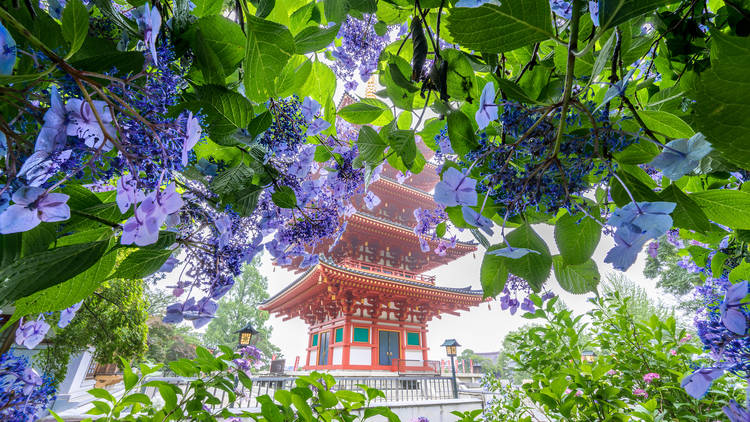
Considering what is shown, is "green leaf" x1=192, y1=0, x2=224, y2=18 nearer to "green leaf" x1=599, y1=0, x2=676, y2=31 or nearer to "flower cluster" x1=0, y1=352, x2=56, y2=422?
"green leaf" x1=599, y1=0, x2=676, y2=31

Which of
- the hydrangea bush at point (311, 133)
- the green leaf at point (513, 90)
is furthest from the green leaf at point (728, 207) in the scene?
the green leaf at point (513, 90)

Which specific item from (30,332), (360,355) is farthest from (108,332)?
(30,332)

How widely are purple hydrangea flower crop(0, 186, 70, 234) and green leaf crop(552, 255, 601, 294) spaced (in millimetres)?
780

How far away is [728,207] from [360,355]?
8.08 m

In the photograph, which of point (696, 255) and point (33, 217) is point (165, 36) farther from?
point (696, 255)

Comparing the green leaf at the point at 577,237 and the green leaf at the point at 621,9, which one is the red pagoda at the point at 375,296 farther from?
the green leaf at the point at 621,9

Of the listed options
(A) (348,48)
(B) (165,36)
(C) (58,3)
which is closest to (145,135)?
(B) (165,36)

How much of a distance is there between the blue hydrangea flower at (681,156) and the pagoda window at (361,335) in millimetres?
8009

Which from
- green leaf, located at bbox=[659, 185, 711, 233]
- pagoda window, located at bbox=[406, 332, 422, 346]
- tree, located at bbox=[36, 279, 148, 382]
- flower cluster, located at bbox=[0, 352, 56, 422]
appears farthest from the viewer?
pagoda window, located at bbox=[406, 332, 422, 346]

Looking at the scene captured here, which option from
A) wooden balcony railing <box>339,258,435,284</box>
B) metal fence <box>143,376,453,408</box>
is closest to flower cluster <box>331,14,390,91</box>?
metal fence <box>143,376,453,408</box>

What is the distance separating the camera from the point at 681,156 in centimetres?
39

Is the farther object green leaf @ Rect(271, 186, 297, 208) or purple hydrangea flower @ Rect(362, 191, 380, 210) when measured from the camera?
purple hydrangea flower @ Rect(362, 191, 380, 210)

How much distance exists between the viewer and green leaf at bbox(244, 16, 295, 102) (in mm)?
430

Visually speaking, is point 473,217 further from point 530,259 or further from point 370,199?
point 370,199
